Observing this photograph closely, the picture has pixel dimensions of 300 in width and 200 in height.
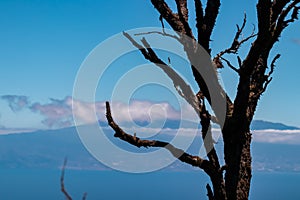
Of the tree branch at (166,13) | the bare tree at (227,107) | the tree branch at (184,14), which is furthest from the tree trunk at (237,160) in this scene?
the tree branch at (166,13)

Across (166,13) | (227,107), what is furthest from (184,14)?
(227,107)

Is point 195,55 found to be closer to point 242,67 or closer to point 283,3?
point 242,67

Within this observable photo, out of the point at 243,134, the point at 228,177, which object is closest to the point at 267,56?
the point at 243,134

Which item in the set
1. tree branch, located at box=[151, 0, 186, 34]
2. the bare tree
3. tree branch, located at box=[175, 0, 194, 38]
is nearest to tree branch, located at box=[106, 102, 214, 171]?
the bare tree

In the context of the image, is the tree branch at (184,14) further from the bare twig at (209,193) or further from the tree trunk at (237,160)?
the bare twig at (209,193)

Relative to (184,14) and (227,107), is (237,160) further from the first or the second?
(184,14)

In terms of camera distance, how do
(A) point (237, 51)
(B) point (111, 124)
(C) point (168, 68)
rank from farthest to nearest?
(A) point (237, 51) → (C) point (168, 68) → (B) point (111, 124)

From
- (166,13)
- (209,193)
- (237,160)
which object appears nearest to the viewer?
(209,193)

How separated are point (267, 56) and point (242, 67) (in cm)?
173

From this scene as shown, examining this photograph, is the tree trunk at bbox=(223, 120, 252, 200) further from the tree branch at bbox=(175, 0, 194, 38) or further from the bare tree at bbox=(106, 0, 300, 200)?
the tree branch at bbox=(175, 0, 194, 38)

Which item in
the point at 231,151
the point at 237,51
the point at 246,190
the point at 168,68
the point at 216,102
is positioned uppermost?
the point at 237,51

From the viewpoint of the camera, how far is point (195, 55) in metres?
9.39

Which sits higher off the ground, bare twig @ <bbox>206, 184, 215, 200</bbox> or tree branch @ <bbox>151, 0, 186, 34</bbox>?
tree branch @ <bbox>151, 0, 186, 34</bbox>

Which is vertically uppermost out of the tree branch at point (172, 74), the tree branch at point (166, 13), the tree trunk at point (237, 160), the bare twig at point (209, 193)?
the tree branch at point (166, 13)
